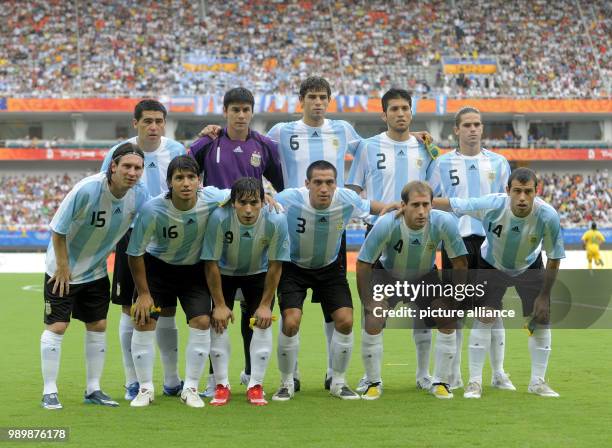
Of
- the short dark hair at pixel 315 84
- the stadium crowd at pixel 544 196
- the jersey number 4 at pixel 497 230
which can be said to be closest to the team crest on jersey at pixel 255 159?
the short dark hair at pixel 315 84

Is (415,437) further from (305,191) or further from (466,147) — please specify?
(466,147)

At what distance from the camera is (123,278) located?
7480 mm

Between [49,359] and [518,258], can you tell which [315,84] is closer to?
[518,258]

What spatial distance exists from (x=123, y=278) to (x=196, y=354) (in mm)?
1000

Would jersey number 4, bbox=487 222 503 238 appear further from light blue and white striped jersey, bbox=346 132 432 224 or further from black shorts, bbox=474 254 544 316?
light blue and white striped jersey, bbox=346 132 432 224

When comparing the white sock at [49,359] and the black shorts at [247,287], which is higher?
the black shorts at [247,287]

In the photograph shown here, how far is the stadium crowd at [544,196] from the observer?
39.5 meters

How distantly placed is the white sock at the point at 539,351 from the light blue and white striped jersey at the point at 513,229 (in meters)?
0.52

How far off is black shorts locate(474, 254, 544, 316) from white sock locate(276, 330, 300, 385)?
1520mm

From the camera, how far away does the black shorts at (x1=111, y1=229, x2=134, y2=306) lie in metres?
7.45

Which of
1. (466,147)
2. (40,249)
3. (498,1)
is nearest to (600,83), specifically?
(498,1)

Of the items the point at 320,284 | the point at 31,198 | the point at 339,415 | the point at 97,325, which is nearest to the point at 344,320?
the point at 320,284

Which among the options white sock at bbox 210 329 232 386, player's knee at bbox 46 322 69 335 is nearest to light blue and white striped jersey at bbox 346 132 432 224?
white sock at bbox 210 329 232 386

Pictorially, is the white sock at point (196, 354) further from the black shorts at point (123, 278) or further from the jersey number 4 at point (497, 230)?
the jersey number 4 at point (497, 230)
